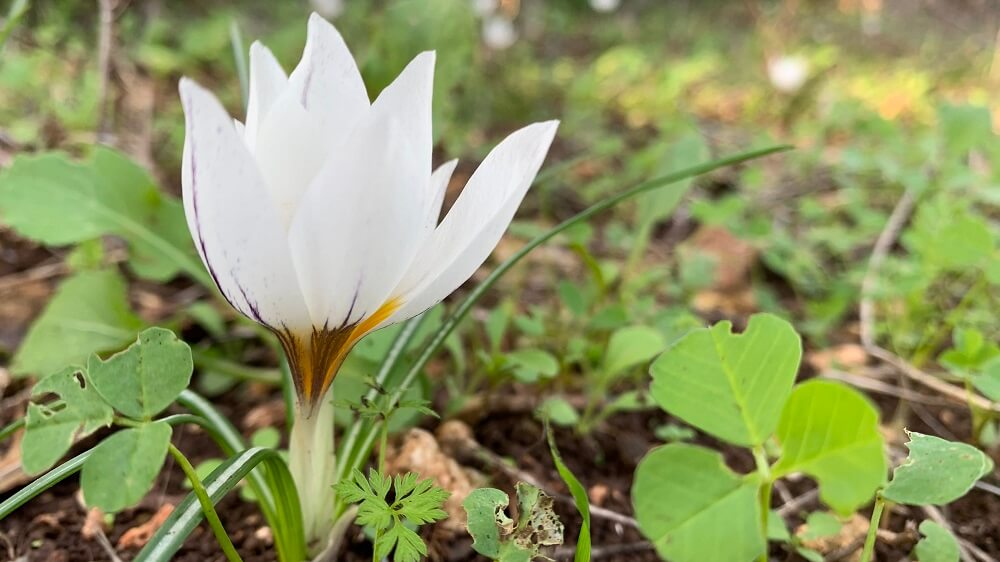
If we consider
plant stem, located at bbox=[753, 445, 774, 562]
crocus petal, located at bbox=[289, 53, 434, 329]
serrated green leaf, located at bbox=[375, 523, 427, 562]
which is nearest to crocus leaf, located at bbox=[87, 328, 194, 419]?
crocus petal, located at bbox=[289, 53, 434, 329]

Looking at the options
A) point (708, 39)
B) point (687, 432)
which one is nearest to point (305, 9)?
point (708, 39)

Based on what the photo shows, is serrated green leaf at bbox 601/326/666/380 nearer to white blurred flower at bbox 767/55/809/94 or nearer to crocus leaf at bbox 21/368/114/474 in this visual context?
crocus leaf at bbox 21/368/114/474

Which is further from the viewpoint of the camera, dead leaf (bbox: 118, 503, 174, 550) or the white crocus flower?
dead leaf (bbox: 118, 503, 174, 550)

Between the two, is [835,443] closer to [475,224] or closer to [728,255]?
[475,224]

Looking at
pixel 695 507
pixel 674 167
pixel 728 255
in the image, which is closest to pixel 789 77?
pixel 728 255

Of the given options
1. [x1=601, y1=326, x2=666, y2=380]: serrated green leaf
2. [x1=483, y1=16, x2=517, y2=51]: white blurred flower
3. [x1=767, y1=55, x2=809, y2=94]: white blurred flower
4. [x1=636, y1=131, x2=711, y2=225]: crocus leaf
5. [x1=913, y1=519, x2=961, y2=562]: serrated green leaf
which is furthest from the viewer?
[x1=483, y1=16, x2=517, y2=51]: white blurred flower

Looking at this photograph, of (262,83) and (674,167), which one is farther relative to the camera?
(674,167)
